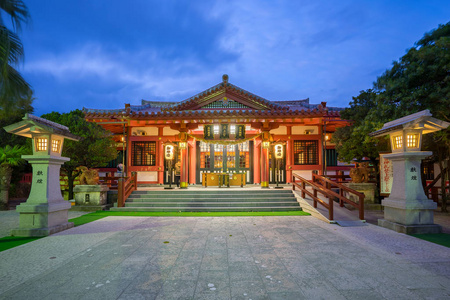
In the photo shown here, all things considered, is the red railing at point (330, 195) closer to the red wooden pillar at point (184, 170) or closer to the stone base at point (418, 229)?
the stone base at point (418, 229)

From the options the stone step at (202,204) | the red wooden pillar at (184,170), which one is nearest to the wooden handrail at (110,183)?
the stone step at (202,204)

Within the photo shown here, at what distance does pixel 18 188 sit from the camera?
45.2 ft

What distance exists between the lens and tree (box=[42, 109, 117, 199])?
10350mm

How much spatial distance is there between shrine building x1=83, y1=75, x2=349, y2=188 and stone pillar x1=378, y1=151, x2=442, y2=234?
4796 mm

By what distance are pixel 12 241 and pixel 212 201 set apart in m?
5.94

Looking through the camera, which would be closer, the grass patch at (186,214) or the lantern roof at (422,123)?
the lantern roof at (422,123)

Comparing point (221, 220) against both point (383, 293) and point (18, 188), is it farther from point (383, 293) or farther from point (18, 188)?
point (18, 188)

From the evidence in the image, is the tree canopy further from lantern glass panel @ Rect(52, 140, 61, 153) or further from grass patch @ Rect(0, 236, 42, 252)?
grass patch @ Rect(0, 236, 42, 252)

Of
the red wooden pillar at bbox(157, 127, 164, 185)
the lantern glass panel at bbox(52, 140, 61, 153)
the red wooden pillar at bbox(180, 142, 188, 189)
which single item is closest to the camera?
the lantern glass panel at bbox(52, 140, 61, 153)

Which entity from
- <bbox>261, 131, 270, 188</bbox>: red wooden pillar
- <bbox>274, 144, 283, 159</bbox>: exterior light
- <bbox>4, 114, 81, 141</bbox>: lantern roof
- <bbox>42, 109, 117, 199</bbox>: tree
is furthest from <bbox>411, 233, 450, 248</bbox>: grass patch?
<bbox>42, 109, 117, 199</bbox>: tree

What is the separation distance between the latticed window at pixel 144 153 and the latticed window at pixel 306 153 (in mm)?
8060

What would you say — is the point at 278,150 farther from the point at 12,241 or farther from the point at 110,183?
the point at 12,241

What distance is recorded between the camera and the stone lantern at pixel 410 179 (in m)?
5.64

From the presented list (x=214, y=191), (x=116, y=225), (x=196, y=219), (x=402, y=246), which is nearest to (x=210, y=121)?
(x=214, y=191)
